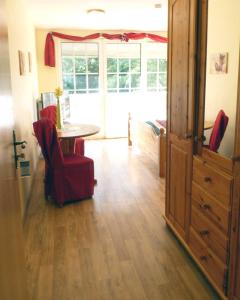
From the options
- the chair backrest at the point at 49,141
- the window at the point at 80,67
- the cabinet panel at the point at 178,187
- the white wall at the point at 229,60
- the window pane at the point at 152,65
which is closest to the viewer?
the white wall at the point at 229,60

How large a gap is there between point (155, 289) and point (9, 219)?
121cm

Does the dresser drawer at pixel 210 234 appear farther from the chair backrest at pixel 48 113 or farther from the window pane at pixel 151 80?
the window pane at pixel 151 80

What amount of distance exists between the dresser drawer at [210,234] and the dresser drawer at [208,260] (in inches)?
1.6

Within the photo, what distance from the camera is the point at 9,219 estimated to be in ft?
4.67

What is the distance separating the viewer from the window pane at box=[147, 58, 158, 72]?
23.6 feet

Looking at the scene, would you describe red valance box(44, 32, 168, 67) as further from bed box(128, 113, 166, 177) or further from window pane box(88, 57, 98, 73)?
bed box(128, 113, 166, 177)

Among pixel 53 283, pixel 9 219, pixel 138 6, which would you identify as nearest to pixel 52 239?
pixel 53 283

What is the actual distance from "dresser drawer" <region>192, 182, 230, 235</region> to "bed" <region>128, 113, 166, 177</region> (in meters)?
2.14

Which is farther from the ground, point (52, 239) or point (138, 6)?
point (138, 6)

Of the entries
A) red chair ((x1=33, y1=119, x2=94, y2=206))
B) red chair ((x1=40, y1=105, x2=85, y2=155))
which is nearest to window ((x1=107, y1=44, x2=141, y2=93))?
red chair ((x1=40, y1=105, x2=85, y2=155))

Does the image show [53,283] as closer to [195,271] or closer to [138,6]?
[195,271]

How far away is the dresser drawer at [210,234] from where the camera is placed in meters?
1.89

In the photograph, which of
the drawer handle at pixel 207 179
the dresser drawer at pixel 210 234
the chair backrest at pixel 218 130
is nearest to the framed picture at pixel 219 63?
the chair backrest at pixel 218 130

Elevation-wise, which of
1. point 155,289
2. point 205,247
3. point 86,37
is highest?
point 86,37
